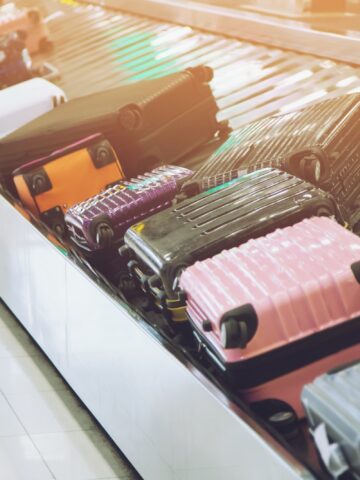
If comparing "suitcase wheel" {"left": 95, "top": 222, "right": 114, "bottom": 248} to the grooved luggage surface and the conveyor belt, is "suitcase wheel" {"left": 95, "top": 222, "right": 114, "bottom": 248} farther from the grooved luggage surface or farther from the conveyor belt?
the conveyor belt

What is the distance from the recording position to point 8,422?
8.59ft

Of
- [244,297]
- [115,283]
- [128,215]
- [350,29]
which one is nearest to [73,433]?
[115,283]

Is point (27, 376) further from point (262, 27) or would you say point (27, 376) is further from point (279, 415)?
point (262, 27)

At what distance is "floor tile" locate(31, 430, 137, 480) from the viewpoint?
2334 millimetres

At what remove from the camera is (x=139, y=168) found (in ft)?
10.6

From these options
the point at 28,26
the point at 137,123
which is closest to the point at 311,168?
the point at 137,123

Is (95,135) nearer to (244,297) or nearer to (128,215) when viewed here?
(128,215)

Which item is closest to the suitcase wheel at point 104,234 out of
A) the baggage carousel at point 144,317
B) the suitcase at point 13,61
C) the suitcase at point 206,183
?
the baggage carousel at point 144,317

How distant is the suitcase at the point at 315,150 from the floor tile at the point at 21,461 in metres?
1.08

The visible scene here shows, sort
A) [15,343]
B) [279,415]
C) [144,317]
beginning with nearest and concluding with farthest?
1. [279,415]
2. [144,317]
3. [15,343]

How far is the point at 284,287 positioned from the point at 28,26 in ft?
14.8

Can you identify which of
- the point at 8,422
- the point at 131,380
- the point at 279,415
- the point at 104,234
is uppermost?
the point at 104,234

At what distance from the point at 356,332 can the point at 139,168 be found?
167cm

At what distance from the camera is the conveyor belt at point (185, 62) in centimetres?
395
